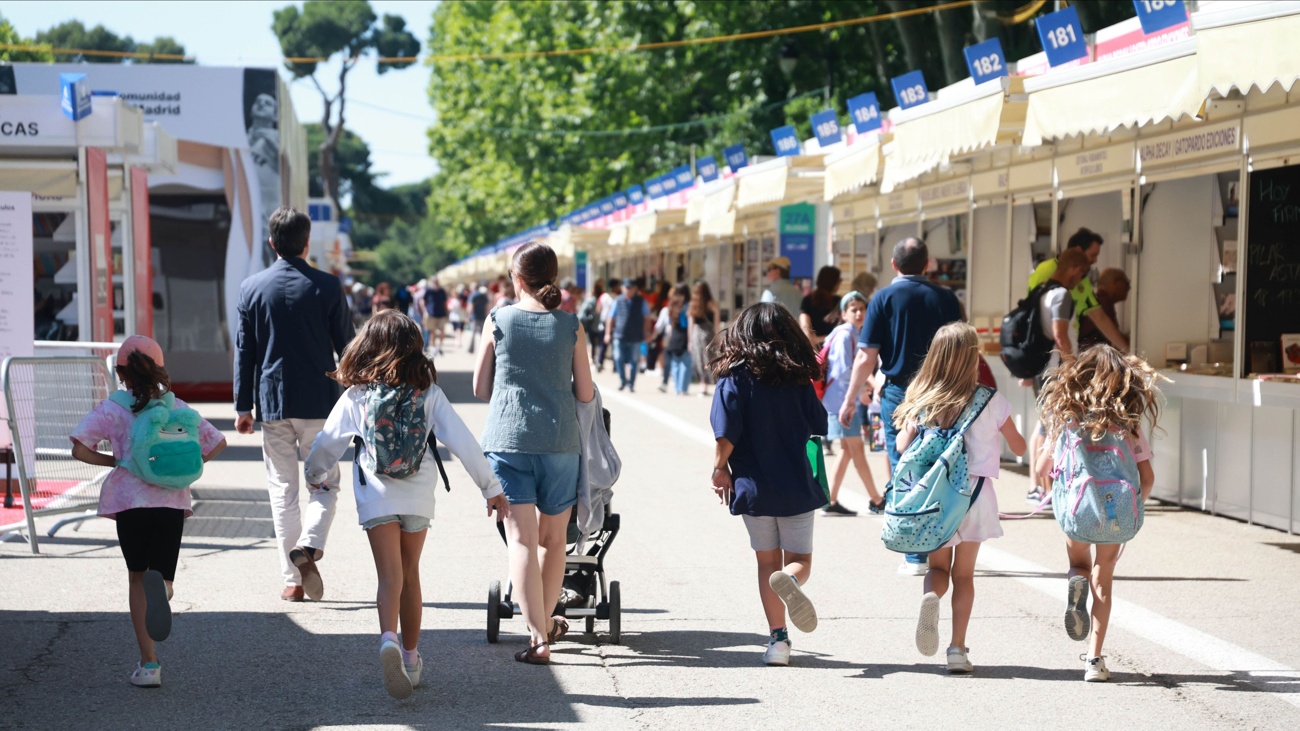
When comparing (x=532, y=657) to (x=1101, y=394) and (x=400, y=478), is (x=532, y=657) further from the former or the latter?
(x=1101, y=394)

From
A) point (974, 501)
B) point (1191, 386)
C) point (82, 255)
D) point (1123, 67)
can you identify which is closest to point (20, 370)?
point (82, 255)

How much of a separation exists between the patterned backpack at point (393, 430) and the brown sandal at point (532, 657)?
947mm

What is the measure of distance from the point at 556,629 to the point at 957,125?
17.8 feet

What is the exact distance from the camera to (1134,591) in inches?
299

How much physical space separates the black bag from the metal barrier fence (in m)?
5.87

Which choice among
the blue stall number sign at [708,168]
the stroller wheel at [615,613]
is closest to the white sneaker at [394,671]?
the stroller wheel at [615,613]

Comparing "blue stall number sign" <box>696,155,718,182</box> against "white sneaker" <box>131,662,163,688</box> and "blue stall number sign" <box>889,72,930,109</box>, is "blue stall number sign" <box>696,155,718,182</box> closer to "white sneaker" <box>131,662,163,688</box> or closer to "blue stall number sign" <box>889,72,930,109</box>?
"blue stall number sign" <box>889,72,930,109</box>

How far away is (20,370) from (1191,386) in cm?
748

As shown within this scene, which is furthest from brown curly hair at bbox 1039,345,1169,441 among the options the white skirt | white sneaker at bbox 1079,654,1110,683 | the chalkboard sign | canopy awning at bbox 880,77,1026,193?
the chalkboard sign

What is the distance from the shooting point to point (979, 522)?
5906 mm

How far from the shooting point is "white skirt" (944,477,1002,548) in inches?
232

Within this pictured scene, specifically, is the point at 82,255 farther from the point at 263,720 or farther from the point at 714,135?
the point at 714,135

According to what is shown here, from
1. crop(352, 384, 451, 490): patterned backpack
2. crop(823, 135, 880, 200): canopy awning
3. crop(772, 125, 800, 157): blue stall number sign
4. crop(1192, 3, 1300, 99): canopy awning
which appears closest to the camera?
crop(352, 384, 451, 490): patterned backpack

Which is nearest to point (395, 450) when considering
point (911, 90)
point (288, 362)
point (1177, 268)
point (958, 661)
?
point (288, 362)
